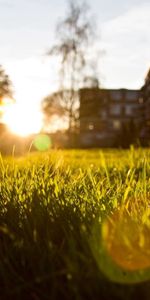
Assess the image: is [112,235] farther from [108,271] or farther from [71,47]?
[71,47]

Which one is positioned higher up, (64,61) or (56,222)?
(64,61)

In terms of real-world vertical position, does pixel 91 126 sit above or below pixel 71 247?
above

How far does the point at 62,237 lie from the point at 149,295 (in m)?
0.74

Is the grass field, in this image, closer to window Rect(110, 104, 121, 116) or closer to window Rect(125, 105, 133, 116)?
window Rect(110, 104, 121, 116)

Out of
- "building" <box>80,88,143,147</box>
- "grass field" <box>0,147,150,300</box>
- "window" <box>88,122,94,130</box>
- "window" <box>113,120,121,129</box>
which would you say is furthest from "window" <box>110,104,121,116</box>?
"grass field" <box>0,147,150,300</box>

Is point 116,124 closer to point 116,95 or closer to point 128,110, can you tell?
point 128,110

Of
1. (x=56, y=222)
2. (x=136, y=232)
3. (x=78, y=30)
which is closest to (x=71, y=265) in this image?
(x=136, y=232)

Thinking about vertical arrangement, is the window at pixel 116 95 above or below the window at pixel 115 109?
above

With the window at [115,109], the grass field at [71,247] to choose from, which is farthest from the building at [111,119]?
the grass field at [71,247]

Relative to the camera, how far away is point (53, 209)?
254 centimetres

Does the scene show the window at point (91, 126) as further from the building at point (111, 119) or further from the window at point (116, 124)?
the window at point (116, 124)

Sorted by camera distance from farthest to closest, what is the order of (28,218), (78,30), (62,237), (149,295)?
1. (78,30)
2. (28,218)
3. (62,237)
4. (149,295)

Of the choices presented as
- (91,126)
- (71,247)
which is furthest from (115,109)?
(71,247)

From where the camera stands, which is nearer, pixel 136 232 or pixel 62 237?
pixel 136 232
